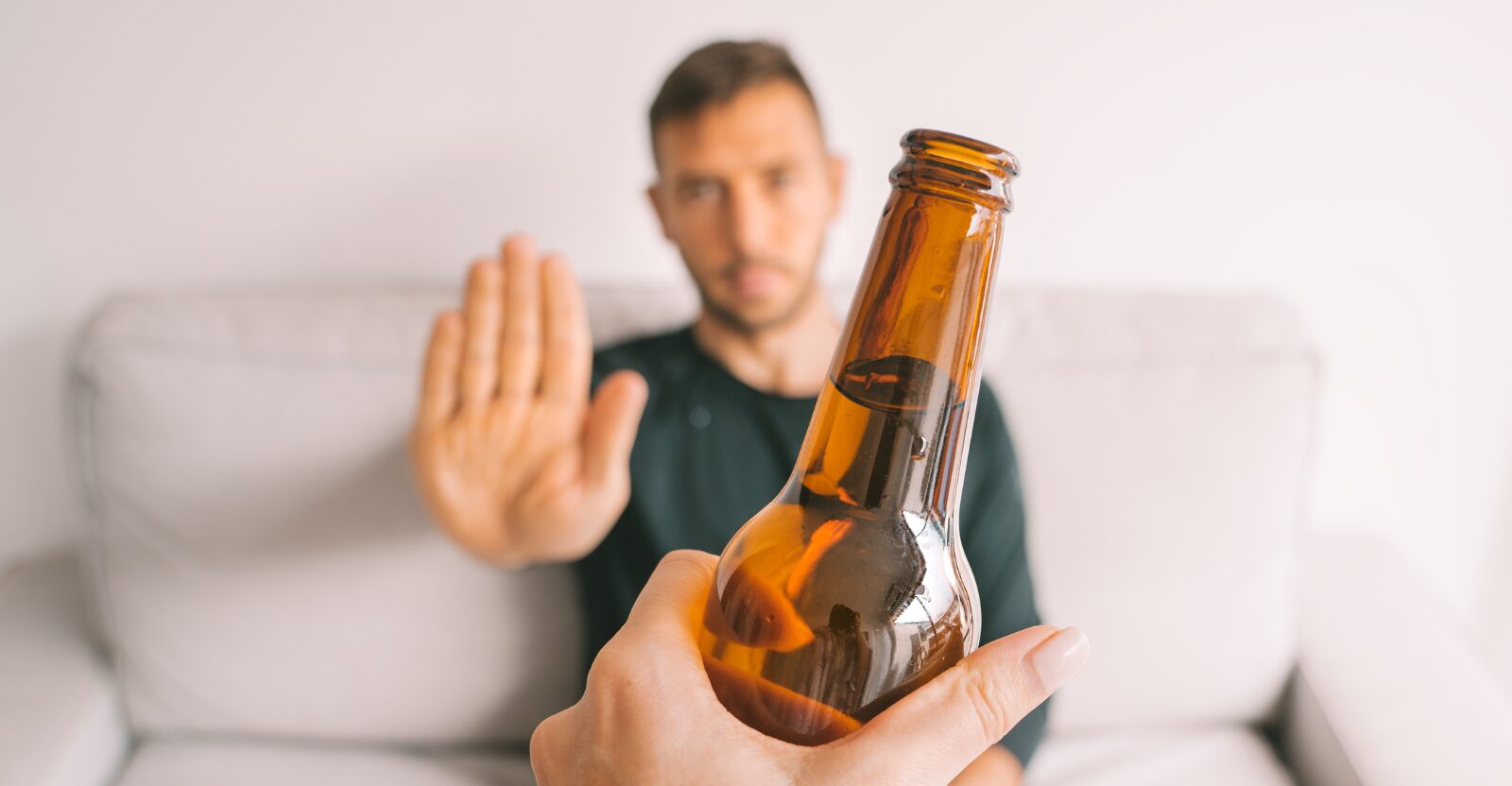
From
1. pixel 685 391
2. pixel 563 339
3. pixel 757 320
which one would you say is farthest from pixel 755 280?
pixel 563 339

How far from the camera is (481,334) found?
789 millimetres

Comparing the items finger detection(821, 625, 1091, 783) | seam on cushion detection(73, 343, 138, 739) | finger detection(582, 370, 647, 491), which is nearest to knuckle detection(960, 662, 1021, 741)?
finger detection(821, 625, 1091, 783)

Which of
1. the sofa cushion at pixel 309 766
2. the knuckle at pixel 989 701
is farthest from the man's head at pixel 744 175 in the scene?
the knuckle at pixel 989 701

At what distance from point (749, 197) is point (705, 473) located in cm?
31

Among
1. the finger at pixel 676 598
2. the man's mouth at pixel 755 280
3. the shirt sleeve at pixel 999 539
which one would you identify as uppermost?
the man's mouth at pixel 755 280

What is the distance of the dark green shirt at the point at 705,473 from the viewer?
102 centimetres

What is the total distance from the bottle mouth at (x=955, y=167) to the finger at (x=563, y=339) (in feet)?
1.52

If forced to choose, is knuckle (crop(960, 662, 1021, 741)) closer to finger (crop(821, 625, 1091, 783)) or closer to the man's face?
finger (crop(821, 625, 1091, 783))

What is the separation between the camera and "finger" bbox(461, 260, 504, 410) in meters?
0.79

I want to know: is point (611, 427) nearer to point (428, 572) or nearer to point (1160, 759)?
point (428, 572)

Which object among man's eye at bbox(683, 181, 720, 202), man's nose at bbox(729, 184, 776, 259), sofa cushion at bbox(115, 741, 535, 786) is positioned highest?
man's eye at bbox(683, 181, 720, 202)

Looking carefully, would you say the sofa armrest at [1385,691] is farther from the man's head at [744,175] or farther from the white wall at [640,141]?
the man's head at [744,175]

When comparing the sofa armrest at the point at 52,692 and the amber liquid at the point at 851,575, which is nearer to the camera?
the amber liquid at the point at 851,575

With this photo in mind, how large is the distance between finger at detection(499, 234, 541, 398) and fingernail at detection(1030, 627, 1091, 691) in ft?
1.68
